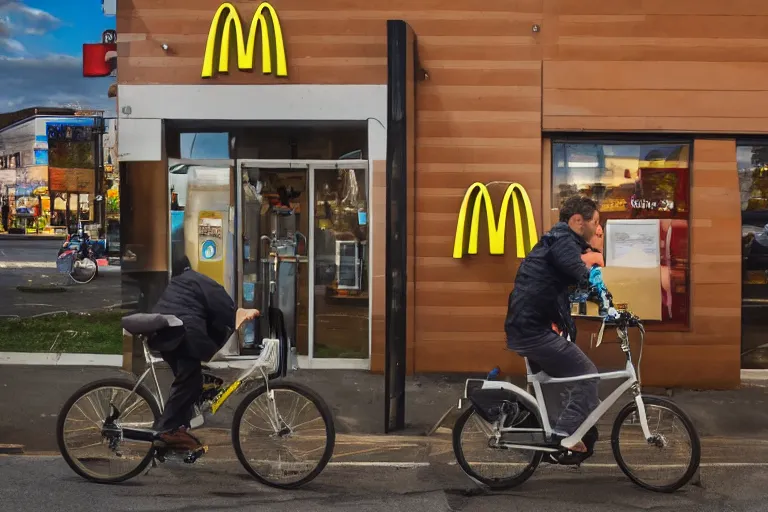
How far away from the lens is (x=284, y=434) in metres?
5.05

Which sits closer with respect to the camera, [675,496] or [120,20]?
[675,496]

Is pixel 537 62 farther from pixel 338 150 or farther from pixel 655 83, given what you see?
pixel 338 150

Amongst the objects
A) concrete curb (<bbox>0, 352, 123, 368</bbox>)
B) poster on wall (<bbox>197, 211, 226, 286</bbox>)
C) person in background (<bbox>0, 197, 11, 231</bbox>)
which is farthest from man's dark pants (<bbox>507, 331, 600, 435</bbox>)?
person in background (<bbox>0, 197, 11, 231</bbox>)

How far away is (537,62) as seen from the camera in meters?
8.37

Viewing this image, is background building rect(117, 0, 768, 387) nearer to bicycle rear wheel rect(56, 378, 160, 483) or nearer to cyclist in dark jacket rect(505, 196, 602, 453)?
cyclist in dark jacket rect(505, 196, 602, 453)

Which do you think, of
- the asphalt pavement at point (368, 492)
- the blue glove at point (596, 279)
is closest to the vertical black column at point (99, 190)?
the asphalt pavement at point (368, 492)

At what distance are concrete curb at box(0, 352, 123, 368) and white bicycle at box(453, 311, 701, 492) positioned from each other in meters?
5.01

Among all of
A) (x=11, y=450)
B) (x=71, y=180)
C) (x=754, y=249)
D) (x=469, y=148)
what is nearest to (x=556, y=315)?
(x=469, y=148)

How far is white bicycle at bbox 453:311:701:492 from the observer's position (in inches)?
194

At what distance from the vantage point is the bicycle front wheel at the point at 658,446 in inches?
193

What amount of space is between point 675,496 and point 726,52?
5.21 metres

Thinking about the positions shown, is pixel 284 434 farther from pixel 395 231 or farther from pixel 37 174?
pixel 37 174

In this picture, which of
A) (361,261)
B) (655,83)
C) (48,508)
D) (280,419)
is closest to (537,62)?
(655,83)

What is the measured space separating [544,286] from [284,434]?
74.9 inches
